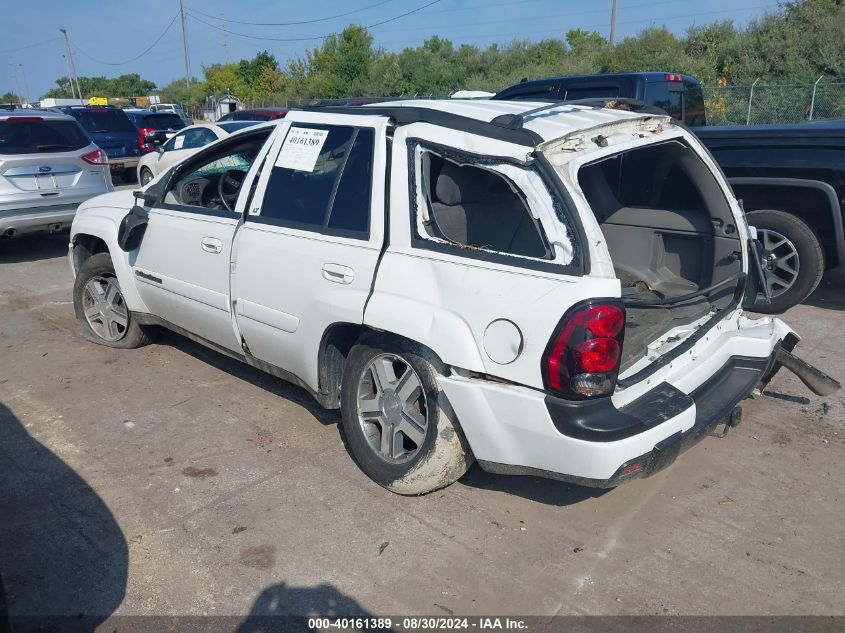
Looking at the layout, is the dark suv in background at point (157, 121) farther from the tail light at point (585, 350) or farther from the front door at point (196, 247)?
the tail light at point (585, 350)

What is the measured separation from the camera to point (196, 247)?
4.62m

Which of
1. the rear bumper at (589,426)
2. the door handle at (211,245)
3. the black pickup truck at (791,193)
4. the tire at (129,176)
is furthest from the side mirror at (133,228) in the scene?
the tire at (129,176)

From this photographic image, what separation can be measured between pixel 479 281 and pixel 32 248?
893 centimetres

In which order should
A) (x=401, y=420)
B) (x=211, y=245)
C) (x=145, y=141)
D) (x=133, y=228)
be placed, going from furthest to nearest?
(x=145, y=141), (x=133, y=228), (x=211, y=245), (x=401, y=420)

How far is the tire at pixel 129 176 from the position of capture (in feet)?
58.4

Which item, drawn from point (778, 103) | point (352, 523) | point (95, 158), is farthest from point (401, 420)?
point (778, 103)

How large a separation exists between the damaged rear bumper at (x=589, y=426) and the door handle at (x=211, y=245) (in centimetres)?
186

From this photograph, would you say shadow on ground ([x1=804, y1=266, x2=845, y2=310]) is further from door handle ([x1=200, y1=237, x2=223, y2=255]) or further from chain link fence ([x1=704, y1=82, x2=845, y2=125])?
chain link fence ([x1=704, y1=82, x2=845, y2=125])

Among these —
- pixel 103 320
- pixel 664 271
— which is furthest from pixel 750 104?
pixel 103 320

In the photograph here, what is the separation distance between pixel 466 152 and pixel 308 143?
1.14 m

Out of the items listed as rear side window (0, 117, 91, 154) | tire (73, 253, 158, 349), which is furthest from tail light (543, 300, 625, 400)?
rear side window (0, 117, 91, 154)

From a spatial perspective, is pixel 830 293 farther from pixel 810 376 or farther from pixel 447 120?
pixel 447 120

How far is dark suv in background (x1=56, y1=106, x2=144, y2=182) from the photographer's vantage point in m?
17.2

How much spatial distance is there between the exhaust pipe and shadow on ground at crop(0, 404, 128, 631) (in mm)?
3484
